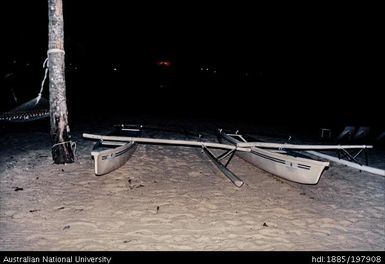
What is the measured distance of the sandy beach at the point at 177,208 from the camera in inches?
162

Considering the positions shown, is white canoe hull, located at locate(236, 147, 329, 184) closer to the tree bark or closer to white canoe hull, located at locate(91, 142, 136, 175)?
white canoe hull, located at locate(91, 142, 136, 175)

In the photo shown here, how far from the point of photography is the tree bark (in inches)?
252

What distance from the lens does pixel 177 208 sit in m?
5.20

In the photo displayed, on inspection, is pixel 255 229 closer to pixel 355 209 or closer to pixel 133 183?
pixel 355 209

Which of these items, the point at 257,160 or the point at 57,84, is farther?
the point at 257,160

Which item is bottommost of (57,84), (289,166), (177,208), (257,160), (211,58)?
(177,208)

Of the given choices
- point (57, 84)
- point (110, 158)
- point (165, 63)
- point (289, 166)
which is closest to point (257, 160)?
point (289, 166)

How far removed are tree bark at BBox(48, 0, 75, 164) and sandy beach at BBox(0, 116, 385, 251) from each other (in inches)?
15.5

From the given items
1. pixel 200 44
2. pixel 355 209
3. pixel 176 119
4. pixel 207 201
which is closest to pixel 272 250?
pixel 207 201

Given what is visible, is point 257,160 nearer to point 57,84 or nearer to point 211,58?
point 57,84

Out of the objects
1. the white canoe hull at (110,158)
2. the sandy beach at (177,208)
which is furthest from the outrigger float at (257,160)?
the sandy beach at (177,208)

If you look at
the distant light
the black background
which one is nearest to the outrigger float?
the black background

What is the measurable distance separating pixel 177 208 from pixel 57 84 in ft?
12.0

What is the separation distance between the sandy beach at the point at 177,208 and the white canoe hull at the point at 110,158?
0.80 feet
